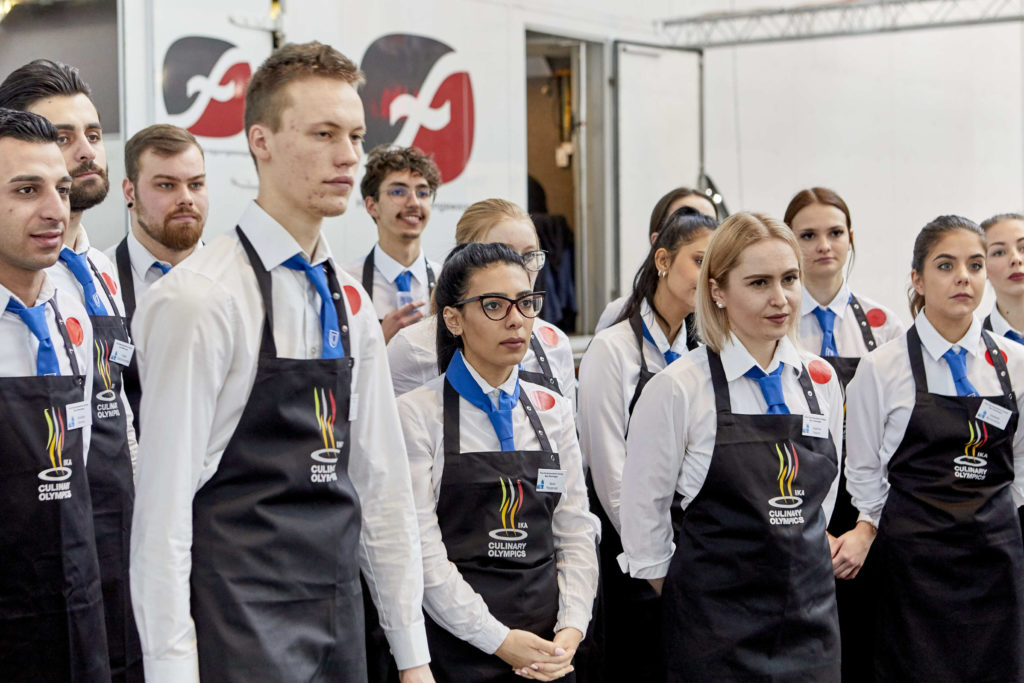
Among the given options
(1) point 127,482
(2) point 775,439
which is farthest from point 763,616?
(1) point 127,482

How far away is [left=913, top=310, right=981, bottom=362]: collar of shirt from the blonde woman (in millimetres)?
644

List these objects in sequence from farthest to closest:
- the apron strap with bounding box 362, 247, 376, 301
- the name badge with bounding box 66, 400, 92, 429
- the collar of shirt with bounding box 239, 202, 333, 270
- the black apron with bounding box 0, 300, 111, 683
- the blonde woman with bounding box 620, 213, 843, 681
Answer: the apron strap with bounding box 362, 247, 376, 301, the blonde woman with bounding box 620, 213, 843, 681, the name badge with bounding box 66, 400, 92, 429, the black apron with bounding box 0, 300, 111, 683, the collar of shirt with bounding box 239, 202, 333, 270

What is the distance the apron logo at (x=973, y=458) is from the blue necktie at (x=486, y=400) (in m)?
1.28

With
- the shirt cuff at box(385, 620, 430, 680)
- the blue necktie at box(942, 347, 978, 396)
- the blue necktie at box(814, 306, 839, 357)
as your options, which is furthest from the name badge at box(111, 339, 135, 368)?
the blue necktie at box(942, 347, 978, 396)

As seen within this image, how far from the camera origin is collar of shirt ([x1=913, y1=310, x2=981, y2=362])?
117 inches

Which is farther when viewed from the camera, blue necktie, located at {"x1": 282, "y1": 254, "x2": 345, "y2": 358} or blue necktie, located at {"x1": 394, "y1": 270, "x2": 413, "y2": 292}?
blue necktie, located at {"x1": 394, "y1": 270, "x2": 413, "y2": 292}

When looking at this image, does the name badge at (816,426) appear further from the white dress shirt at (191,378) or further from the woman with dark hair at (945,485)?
the white dress shirt at (191,378)

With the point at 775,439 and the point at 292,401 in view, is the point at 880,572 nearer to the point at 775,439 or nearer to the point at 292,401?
the point at 775,439

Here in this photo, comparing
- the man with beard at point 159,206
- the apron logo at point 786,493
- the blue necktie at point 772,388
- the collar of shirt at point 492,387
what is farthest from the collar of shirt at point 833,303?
the man with beard at point 159,206

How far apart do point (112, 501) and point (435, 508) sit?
0.77 meters

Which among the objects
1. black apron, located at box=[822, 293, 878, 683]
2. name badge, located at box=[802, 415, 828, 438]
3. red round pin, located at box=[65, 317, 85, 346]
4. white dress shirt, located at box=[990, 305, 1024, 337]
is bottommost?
black apron, located at box=[822, 293, 878, 683]

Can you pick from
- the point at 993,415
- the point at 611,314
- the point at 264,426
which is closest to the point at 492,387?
the point at 264,426

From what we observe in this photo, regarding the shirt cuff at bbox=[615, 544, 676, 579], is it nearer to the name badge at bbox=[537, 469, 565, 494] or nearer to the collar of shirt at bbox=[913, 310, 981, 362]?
the name badge at bbox=[537, 469, 565, 494]

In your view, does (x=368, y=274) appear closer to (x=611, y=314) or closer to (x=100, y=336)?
(x=611, y=314)
